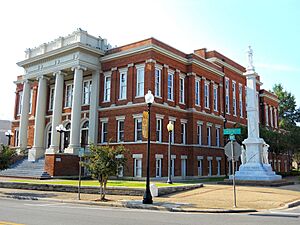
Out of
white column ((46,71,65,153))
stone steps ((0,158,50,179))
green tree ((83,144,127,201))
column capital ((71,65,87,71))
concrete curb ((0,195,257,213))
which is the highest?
column capital ((71,65,87,71))

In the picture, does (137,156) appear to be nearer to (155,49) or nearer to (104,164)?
(155,49)

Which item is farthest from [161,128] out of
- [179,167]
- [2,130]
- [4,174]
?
[2,130]

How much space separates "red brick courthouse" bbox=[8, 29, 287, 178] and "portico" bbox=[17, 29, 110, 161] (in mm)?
103

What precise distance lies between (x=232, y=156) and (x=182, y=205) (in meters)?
3.19

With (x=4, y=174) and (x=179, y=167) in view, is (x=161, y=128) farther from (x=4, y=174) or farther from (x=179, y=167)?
(x=4, y=174)

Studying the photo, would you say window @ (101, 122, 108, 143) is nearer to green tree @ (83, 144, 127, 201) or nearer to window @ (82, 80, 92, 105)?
window @ (82, 80, 92, 105)

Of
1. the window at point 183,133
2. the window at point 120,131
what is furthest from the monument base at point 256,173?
the window at point 120,131

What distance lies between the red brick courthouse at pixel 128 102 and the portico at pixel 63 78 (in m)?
0.10

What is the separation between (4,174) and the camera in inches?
1309

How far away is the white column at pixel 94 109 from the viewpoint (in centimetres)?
3478

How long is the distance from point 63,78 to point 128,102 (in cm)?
900

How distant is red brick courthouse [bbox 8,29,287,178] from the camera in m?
31.6

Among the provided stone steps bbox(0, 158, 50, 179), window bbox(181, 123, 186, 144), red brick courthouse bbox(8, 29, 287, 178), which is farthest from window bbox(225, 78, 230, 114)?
stone steps bbox(0, 158, 50, 179)

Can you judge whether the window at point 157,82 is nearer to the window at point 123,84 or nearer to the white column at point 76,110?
the window at point 123,84
